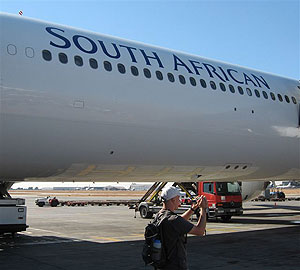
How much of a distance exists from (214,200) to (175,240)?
17.0 metres

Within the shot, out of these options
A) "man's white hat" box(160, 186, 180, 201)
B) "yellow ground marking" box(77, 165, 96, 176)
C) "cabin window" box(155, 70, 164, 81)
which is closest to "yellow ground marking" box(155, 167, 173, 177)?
"yellow ground marking" box(77, 165, 96, 176)

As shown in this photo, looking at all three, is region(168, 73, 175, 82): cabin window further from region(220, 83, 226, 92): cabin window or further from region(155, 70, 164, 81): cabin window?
region(220, 83, 226, 92): cabin window

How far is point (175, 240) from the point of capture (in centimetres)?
452

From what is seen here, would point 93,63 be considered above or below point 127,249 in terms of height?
above

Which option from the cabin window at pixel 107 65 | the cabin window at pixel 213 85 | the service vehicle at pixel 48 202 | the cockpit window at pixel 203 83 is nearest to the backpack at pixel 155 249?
the cabin window at pixel 107 65

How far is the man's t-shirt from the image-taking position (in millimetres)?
4480

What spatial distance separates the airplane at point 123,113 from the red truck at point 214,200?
762 centimetres

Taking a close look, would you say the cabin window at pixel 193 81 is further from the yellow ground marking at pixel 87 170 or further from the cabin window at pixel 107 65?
the yellow ground marking at pixel 87 170

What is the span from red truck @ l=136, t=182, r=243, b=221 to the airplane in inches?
300

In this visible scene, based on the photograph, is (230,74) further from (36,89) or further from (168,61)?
(36,89)

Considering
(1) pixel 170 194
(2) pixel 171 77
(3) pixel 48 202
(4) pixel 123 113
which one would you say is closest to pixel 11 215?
(4) pixel 123 113

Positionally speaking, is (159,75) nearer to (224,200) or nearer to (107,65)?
(107,65)

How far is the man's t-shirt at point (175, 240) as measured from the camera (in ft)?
14.7

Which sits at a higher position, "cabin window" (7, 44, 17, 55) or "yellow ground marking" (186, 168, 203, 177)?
"cabin window" (7, 44, 17, 55)
